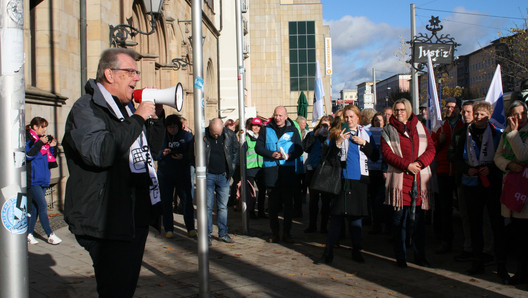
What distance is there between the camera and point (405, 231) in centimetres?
661

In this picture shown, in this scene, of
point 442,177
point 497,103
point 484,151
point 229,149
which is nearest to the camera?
point 484,151

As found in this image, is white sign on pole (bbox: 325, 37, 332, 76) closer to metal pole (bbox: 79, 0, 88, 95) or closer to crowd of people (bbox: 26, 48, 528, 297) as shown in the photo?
metal pole (bbox: 79, 0, 88, 95)

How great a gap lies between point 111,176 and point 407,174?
4437mm

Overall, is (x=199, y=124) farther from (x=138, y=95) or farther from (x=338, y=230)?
(x=338, y=230)

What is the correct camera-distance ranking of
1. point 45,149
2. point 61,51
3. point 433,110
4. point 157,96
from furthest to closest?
point 61,51 < point 433,110 < point 45,149 < point 157,96

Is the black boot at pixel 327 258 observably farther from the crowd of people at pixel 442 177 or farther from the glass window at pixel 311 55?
the glass window at pixel 311 55

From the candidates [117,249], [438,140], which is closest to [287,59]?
[438,140]

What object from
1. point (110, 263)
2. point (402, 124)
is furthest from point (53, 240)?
point (402, 124)

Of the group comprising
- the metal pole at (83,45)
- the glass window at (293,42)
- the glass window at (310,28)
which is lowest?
the metal pole at (83,45)

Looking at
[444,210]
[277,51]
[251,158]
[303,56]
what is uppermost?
[303,56]

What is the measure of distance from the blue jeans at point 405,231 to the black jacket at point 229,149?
2988 mm

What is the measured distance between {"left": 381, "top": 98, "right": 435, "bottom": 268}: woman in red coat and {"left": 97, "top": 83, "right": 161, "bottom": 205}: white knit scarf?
3.90 metres

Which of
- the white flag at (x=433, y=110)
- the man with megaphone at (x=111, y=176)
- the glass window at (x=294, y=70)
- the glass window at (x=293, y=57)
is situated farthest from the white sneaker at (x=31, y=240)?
the glass window at (x=293, y=57)

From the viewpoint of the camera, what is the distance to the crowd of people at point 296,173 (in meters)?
3.07
